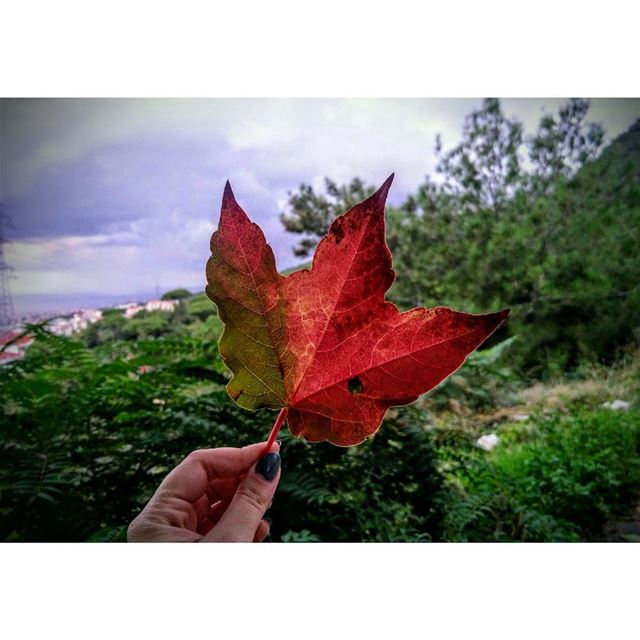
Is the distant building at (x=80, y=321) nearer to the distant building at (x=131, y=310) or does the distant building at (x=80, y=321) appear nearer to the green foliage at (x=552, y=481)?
the distant building at (x=131, y=310)

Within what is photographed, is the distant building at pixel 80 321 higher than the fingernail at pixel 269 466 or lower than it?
higher

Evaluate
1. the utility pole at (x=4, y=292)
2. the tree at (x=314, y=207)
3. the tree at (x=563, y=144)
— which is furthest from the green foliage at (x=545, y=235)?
the utility pole at (x=4, y=292)

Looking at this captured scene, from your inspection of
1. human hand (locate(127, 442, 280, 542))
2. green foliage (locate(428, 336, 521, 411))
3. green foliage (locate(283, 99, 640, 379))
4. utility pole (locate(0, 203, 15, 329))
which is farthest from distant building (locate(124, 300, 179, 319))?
human hand (locate(127, 442, 280, 542))

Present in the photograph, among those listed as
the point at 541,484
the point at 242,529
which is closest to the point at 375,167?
the point at 541,484

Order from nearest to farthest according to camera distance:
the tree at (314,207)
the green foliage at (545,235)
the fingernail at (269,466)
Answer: the fingernail at (269,466)
the green foliage at (545,235)
the tree at (314,207)

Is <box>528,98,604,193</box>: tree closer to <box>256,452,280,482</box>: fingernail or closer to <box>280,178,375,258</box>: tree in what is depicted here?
<box>280,178,375,258</box>: tree

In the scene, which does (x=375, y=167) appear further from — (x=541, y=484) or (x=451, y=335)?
(x=451, y=335)

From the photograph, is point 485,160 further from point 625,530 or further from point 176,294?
point 625,530
